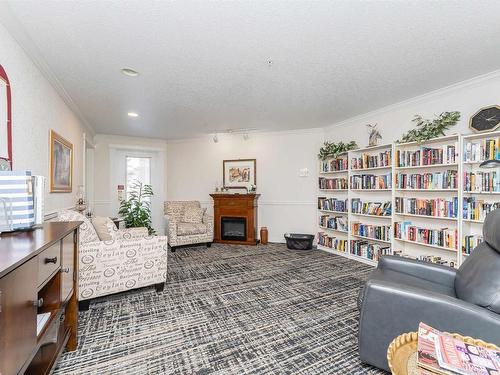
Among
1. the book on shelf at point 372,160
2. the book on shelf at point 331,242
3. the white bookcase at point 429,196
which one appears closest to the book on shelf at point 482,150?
the white bookcase at point 429,196

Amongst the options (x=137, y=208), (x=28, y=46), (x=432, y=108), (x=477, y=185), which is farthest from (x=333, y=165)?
(x=28, y=46)

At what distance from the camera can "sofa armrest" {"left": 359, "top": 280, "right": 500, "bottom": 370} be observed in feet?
4.39

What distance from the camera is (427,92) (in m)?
3.15

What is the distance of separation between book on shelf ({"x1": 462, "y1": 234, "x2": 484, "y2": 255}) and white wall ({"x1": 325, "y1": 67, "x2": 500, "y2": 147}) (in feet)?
3.90

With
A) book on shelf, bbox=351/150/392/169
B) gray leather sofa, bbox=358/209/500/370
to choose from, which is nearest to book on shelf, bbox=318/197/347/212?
book on shelf, bbox=351/150/392/169

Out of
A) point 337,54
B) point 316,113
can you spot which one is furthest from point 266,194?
point 337,54

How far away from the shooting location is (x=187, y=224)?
5031 millimetres

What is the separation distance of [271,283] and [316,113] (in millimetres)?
2670

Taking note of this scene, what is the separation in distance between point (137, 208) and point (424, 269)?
4.65m

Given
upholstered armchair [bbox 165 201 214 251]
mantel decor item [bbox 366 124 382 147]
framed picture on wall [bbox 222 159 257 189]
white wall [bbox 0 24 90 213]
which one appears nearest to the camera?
white wall [bbox 0 24 90 213]

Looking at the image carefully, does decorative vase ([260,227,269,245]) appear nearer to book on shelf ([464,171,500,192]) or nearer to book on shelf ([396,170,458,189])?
book on shelf ([396,170,458,189])

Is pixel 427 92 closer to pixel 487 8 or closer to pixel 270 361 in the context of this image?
pixel 487 8

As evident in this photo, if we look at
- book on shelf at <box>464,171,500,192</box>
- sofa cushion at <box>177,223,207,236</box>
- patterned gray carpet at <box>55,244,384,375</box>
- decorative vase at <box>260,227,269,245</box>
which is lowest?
patterned gray carpet at <box>55,244,384,375</box>

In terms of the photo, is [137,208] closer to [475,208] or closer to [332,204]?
[332,204]
